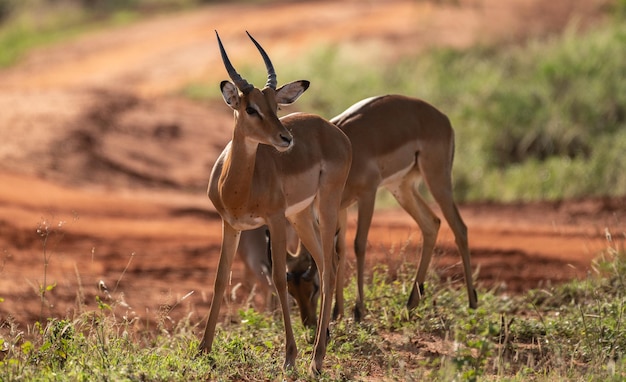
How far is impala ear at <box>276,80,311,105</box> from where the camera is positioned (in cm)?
746

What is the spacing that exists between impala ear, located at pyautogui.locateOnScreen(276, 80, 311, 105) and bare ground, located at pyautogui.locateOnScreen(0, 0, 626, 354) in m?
1.56

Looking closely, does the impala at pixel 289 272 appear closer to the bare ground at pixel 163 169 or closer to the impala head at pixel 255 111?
the bare ground at pixel 163 169

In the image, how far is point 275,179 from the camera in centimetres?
759

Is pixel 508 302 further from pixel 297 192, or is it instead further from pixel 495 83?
pixel 495 83

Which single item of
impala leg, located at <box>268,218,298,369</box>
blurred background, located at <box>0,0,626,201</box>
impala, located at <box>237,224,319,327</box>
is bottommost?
blurred background, located at <box>0,0,626,201</box>

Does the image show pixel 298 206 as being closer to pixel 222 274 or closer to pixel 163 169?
pixel 222 274

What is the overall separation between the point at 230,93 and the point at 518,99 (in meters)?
10.7

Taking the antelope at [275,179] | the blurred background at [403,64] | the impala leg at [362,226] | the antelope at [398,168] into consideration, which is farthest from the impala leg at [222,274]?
the blurred background at [403,64]

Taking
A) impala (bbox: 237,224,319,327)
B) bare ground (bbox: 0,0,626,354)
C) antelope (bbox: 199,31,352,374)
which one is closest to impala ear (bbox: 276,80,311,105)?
antelope (bbox: 199,31,352,374)

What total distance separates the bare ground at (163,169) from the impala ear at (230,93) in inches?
51.2

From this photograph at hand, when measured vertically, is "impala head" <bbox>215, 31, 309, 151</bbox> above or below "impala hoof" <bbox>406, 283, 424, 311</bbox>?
above

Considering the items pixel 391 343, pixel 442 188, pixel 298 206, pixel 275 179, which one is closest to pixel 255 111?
pixel 275 179

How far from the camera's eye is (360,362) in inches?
308

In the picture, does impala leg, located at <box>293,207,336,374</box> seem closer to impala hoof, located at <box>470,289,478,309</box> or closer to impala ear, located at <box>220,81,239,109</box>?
impala ear, located at <box>220,81,239,109</box>
